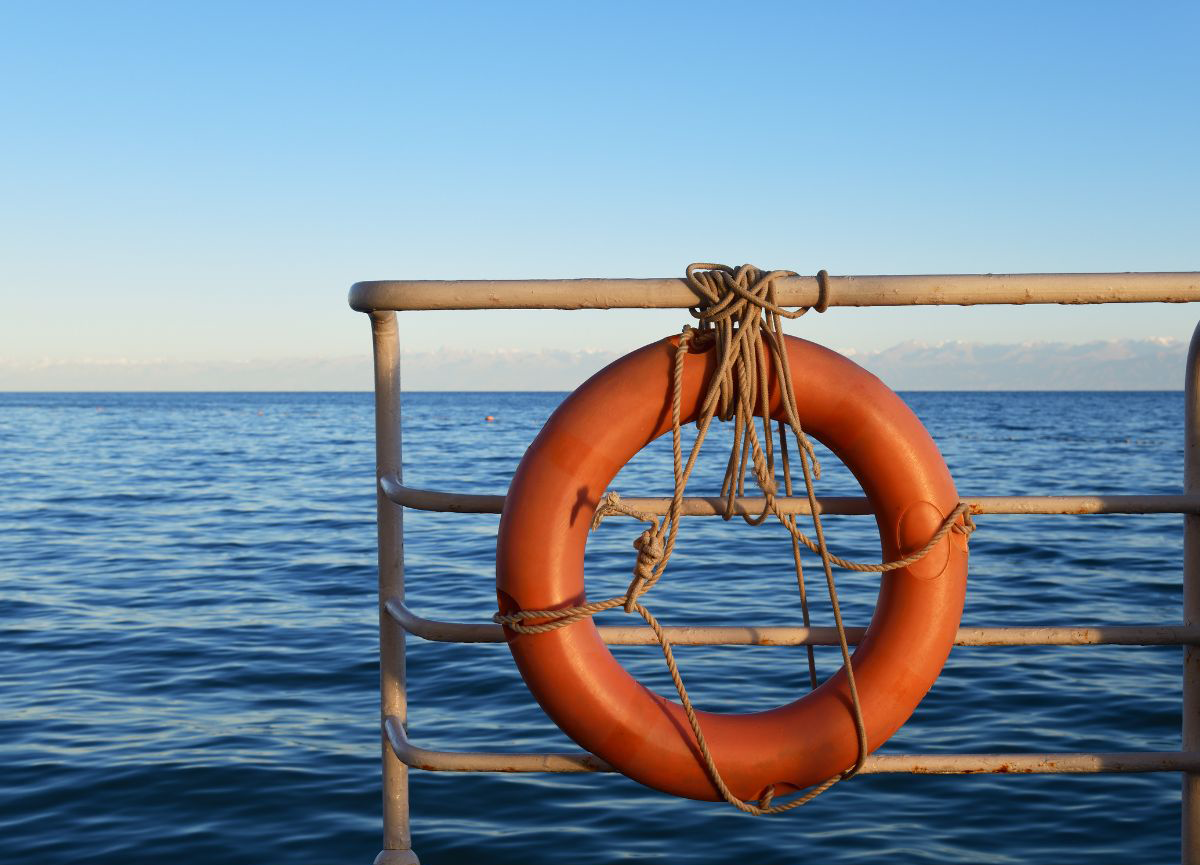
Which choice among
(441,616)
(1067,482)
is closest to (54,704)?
(441,616)

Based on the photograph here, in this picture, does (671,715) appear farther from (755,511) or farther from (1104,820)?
A: (1104,820)

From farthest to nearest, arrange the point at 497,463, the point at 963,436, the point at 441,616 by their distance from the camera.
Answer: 1. the point at 963,436
2. the point at 497,463
3. the point at 441,616

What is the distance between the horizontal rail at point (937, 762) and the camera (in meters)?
1.68

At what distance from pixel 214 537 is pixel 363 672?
548cm

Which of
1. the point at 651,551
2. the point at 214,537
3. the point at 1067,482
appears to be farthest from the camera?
the point at 1067,482

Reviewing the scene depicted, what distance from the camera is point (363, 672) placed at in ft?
17.3

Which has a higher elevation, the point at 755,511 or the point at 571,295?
the point at 571,295

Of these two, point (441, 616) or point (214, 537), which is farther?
point (214, 537)

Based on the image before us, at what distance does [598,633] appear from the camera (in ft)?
5.55

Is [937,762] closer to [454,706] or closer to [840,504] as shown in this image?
[840,504]

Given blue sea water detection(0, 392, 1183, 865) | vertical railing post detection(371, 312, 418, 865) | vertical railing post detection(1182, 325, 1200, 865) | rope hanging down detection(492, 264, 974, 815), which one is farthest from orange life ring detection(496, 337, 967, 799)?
blue sea water detection(0, 392, 1183, 865)

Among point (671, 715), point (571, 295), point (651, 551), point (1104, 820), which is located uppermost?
point (571, 295)

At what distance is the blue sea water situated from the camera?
344 cm

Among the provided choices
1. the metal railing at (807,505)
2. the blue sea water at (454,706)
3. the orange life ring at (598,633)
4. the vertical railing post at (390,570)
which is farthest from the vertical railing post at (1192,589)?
the blue sea water at (454,706)
